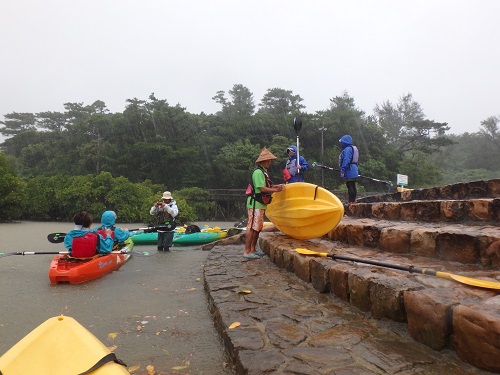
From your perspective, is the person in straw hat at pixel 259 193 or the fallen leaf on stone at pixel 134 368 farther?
the person in straw hat at pixel 259 193

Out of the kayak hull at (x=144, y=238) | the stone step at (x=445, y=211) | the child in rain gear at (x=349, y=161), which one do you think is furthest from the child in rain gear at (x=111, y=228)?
the stone step at (x=445, y=211)

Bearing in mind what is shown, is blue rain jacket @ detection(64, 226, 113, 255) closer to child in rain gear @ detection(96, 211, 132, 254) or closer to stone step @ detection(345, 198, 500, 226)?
child in rain gear @ detection(96, 211, 132, 254)

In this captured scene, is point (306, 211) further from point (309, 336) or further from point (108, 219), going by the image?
point (108, 219)

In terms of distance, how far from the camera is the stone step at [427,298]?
1.73 m

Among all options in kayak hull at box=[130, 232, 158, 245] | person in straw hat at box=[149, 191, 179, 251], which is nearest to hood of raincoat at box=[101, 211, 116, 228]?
person in straw hat at box=[149, 191, 179, 251]

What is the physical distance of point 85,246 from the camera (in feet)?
17.5

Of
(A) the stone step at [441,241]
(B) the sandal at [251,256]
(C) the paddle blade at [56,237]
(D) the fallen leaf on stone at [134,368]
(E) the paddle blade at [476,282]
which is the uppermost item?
(A) the stone step at [441,241]

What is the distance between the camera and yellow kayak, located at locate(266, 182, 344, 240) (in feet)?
15.3

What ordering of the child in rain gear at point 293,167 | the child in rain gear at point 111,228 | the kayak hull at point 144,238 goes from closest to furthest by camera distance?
the child in rain gear at point 111,228 < the child in rain gear at point 293,167 < the kayak hull at point 144,238

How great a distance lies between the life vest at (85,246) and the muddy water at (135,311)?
0.46 m

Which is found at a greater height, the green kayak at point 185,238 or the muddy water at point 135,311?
the muddy water at point 135,311

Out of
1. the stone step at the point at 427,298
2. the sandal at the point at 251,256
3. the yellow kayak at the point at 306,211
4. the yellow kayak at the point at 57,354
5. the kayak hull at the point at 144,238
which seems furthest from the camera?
the kayak hull at the point at 144,238

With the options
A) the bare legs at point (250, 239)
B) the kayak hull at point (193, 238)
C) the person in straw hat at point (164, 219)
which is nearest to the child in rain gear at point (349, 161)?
the bare legs at point (250, 239)

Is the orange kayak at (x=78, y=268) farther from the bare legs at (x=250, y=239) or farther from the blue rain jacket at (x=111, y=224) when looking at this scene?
the bare legs at (x=250, y=239)
